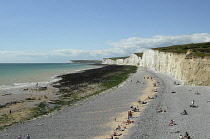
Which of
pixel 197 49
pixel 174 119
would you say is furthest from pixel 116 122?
pixel 197 49

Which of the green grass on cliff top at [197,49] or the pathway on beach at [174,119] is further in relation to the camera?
the green grass on cliff top at [197,49]

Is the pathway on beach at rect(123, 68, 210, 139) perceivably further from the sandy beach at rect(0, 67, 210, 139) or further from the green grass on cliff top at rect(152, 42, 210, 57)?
the green grass on cliff top at rect(152, 42, 210, 57)

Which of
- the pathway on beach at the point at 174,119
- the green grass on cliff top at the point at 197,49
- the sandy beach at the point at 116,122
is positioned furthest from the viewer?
the green grass on cliff top at the point at 197,49

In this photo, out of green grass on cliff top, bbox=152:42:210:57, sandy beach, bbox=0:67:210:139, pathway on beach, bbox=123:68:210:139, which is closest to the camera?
pathway on beach, bbox=123:68:210:139

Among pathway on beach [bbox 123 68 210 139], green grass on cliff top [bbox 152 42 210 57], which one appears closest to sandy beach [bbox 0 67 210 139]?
pathway on beach [bbox 123 68 210 139]

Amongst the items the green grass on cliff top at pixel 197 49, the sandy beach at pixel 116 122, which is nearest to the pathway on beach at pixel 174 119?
the sandy beach at pixel 116 122

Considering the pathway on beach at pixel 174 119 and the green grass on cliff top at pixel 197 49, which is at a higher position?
the green grass on cliff top at pixel 197 49

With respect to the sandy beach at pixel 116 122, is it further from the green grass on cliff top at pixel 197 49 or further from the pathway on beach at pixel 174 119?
the green grass on cliff top at pixel 197 49

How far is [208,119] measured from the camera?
17578 mm

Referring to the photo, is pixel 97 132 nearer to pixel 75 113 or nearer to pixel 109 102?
pixel 75 113

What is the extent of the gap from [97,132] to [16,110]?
13.5 m

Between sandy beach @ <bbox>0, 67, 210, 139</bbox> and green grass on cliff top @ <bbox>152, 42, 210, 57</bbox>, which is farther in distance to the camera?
green grass on cliff top @ <bbox>152, 42, 210, 57</bbox>

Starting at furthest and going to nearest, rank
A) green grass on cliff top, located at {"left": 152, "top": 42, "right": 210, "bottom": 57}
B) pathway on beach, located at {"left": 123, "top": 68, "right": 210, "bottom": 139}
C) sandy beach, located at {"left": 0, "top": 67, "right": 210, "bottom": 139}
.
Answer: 1. green grass on cliff top, located at {"left": 152, "top": 42, "right": 210, "bottom": 57}
2. sandy beach, located at {"left": 0, "top": 67, "right": 210, "bottom": 139}
3. pathway on beach, located at {"left": 123, "top": 68, "right": 210, "bottom": 139}

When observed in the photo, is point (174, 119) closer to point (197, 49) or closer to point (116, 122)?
point (116, 122)
